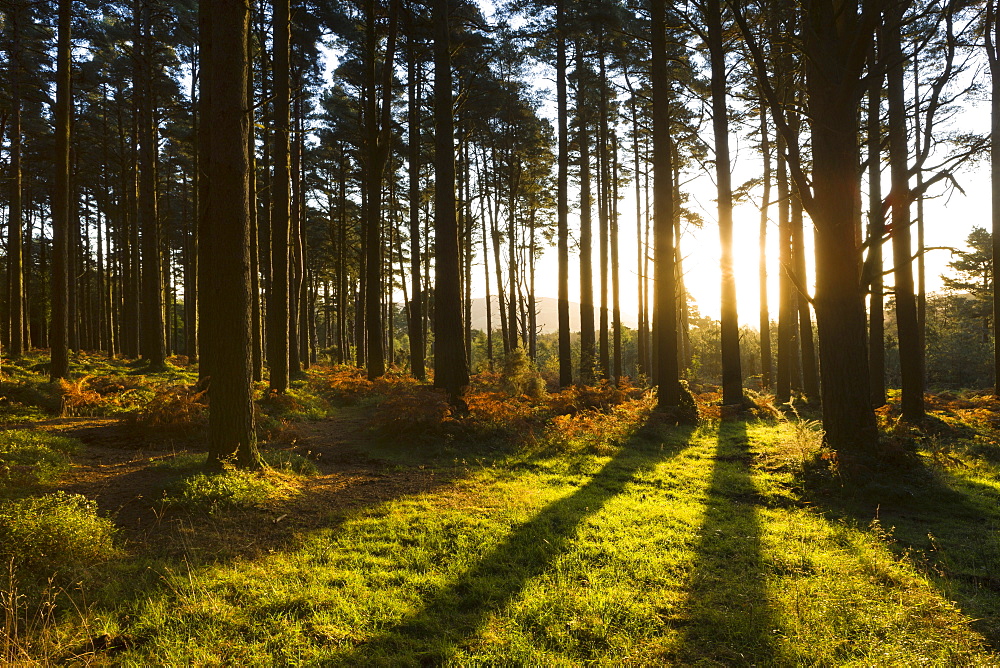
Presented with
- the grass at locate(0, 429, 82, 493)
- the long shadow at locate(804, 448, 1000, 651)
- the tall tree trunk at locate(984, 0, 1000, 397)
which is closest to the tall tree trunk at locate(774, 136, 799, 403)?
the tall tree trunk at locate(984, 0, 1000, 397)

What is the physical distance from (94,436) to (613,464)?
8.60 m

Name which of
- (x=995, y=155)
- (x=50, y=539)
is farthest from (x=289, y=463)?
(x=995, y=155)

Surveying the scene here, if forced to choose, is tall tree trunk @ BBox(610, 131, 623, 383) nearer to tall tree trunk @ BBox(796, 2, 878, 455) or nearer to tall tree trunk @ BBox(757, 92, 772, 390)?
tall tree trunk @ BBox(757, 92, 772, 390)

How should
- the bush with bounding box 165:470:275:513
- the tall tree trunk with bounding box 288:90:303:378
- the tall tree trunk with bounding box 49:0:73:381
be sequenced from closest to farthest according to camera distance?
the bush with bounding box 165:470:275:513
the tall tree trunk with bounding box 49:0:73:381
the tall tree trunk with bounding box 288:90:303:378

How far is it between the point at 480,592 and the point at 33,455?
632 cm

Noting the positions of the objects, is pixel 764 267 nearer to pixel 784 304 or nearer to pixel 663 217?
pixel 784 304

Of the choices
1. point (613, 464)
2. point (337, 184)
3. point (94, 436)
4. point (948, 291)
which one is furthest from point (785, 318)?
point (948, 291)

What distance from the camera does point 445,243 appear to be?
36.3 feet

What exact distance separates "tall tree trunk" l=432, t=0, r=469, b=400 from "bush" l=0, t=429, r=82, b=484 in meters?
6.32

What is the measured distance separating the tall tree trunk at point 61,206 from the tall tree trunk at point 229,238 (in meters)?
9.65

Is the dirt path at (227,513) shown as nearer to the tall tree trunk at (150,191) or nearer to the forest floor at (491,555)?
the forest floor at (491,555)

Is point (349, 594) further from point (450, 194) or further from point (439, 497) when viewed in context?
point (450, 194)

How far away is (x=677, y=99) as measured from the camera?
20.1 m

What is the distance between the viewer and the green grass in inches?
118
